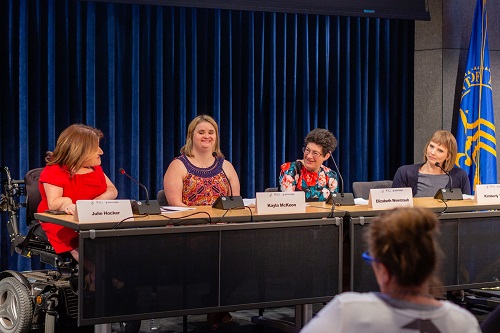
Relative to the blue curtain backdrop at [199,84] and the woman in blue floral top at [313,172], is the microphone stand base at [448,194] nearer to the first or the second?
the woman in blue floral top at [313,172]

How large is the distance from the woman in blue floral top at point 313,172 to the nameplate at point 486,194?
857 millimetres

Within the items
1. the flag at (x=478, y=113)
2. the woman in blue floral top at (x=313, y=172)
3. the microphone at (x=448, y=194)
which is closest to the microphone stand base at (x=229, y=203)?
the woman in blue floral top at (x=313, y=172)

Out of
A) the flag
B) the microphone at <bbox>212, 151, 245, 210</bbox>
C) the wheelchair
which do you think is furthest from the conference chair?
the wheelchair

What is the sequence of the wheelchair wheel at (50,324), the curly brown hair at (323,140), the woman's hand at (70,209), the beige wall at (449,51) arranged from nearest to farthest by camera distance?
the woman's hand at (70,209) < the wheelchair wheel at (50,324) < the curly brown hair at (323,140) < the beige wall at (449,51)

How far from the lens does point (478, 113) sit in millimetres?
6324

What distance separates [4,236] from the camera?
18.6 feet

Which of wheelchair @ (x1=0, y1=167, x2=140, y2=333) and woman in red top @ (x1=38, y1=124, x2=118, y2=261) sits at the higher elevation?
woman in red top @ (x1=38, y1=124, x2=118, y2=261)

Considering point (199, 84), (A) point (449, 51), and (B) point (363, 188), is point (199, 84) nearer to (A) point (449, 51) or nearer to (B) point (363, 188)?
(B) point (363, 188)

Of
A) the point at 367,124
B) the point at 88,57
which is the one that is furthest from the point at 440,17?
the point at 88,57

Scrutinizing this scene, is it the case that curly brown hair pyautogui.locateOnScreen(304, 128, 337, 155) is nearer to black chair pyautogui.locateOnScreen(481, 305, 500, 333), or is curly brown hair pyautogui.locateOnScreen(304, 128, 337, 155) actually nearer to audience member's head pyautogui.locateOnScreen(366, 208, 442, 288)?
black chair pyautogui.locateOnScreen(481, 305, 500, 333)

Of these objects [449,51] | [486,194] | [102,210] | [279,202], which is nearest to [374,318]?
[102,210]

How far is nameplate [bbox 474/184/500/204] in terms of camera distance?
4.40 meters

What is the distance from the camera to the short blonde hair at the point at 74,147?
155 inches

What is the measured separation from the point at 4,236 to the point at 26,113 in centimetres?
86
